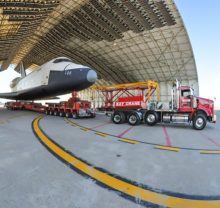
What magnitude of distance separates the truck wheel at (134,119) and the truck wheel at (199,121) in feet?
12.2

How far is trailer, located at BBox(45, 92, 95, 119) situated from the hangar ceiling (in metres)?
9.84

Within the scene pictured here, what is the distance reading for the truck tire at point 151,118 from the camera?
13.3 m

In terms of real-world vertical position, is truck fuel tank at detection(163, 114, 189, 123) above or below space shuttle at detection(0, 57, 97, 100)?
below

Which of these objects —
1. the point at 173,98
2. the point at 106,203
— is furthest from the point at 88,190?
the point at 173,98

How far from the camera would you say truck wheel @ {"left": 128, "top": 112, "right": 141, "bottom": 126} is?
527 inches

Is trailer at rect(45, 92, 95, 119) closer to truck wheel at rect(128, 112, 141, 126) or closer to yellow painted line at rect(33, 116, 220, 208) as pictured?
truck wheel at rect(128, 112, 141, 126)

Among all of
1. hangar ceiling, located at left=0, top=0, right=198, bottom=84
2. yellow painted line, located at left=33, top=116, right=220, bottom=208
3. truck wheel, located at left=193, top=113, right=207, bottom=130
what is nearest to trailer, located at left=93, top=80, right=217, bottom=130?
truck wheel, located at left=193, top=113, right=207, bottom=130

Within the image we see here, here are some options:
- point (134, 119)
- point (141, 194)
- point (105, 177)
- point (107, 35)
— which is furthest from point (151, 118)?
point (107, 35)

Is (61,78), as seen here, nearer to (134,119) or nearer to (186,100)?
(134,119)

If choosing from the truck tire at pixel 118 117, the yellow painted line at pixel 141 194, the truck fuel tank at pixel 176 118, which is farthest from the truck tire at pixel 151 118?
the yellow painted line at pixel 141 194

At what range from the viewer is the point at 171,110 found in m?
13.2

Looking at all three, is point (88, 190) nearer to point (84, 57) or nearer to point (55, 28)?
point (55, 28)

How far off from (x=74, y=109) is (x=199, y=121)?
35.2 ft

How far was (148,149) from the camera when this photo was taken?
6.26 m
